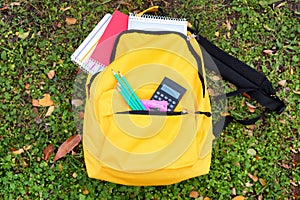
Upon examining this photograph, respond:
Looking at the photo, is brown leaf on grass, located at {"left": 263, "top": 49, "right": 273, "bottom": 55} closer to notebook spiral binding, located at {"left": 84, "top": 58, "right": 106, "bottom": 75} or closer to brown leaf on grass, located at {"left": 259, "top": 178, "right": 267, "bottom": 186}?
brown leaf on grass, located at {"left": 259, "top": 178, "right": 267, "bottom": 186}

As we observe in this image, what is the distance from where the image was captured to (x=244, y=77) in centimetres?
289

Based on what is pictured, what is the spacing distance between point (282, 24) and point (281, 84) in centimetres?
42

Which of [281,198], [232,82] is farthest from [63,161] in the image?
[281,198]

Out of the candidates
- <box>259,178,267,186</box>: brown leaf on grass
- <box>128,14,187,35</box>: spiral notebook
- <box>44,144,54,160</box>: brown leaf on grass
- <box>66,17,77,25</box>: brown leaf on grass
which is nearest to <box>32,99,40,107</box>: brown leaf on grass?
<box>44,144,54,160</box>: brown leaf on grass

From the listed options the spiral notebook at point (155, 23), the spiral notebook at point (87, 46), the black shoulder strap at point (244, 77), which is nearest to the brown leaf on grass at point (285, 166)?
the black shoulder strap at point (244, 77)

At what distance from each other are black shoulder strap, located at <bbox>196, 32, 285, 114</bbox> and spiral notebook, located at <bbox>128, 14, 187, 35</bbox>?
134mm

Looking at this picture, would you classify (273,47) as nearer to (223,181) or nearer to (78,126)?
(223,181)

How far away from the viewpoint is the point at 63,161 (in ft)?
8.95

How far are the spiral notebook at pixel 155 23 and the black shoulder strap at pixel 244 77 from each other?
0.44 ft

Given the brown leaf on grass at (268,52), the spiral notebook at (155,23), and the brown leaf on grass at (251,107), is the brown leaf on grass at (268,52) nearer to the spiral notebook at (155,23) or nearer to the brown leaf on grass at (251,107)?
the brown leaf on grass at (251,107)

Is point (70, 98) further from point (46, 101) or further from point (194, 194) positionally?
point (194, 194)

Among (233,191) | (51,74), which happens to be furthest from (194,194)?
(51,74)

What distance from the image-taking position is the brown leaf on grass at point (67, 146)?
2.72 metres

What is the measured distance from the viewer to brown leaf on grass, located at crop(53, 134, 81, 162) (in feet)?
8.94
